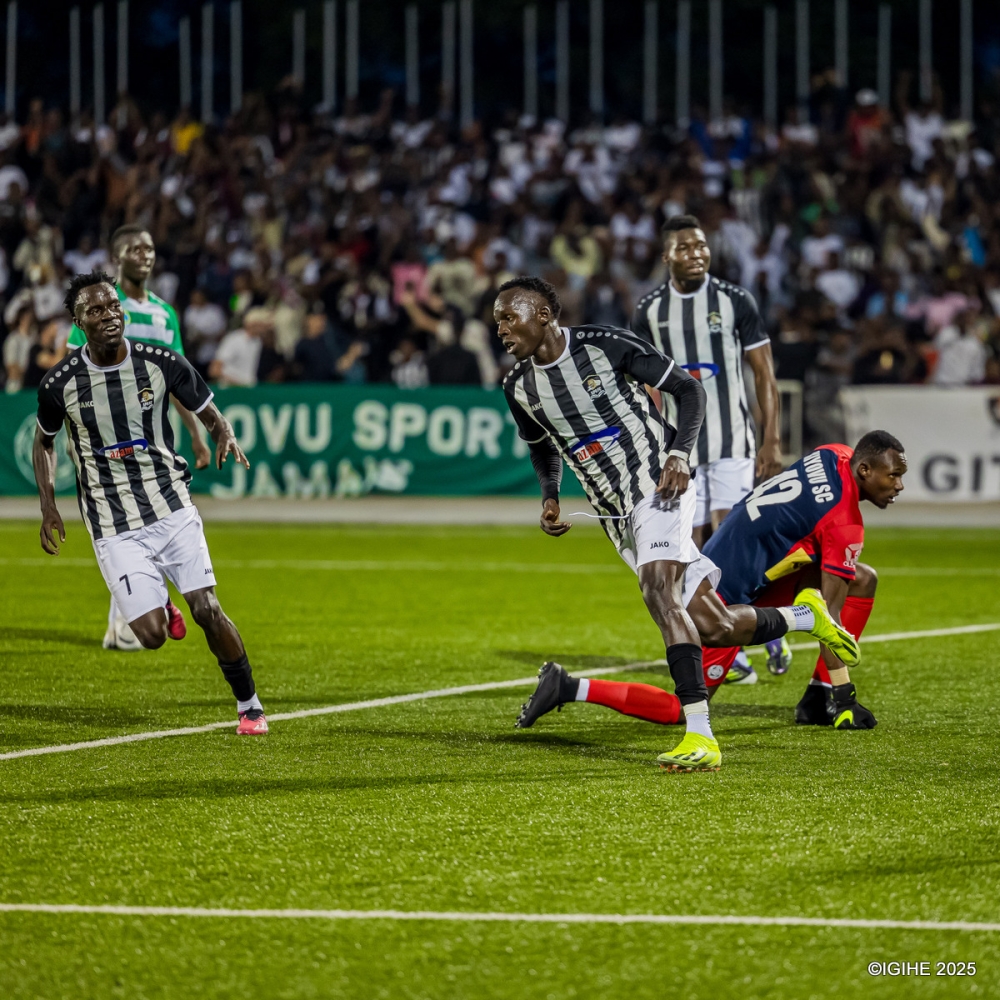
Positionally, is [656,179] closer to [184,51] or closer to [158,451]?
[184,51]

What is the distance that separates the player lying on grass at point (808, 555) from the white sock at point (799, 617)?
252mm

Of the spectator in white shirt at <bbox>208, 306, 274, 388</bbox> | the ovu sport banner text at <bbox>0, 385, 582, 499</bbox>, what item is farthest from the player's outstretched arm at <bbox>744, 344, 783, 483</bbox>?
the spectator in white shirt at <bbox>208, 306, 274, 388</bbox>

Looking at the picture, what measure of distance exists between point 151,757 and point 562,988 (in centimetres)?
295

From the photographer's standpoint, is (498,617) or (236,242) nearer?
(498,617)

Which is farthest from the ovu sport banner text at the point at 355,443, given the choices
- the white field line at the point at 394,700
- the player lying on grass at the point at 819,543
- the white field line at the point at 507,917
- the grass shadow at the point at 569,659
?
the white field line at the point at 507,917

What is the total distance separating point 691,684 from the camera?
19.8ft

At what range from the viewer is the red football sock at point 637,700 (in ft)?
21.8

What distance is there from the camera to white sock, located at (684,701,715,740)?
6.02m

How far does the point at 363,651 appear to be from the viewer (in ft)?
30.0

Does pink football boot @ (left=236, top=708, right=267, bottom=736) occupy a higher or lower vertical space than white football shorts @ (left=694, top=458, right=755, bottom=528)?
lower

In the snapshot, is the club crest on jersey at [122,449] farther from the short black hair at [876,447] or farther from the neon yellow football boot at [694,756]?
the short black hair at [876,447]

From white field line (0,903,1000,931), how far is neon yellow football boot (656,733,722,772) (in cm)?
178

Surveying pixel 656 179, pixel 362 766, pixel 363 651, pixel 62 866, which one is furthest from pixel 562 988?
pixel 656 179

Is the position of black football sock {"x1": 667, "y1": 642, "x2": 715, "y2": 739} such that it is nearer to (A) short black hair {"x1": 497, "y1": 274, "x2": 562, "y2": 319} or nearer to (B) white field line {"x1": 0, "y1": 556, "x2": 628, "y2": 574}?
(A) short black hair {"x1": 497, "y1": 274, "x2": 562, "y2": 319}
